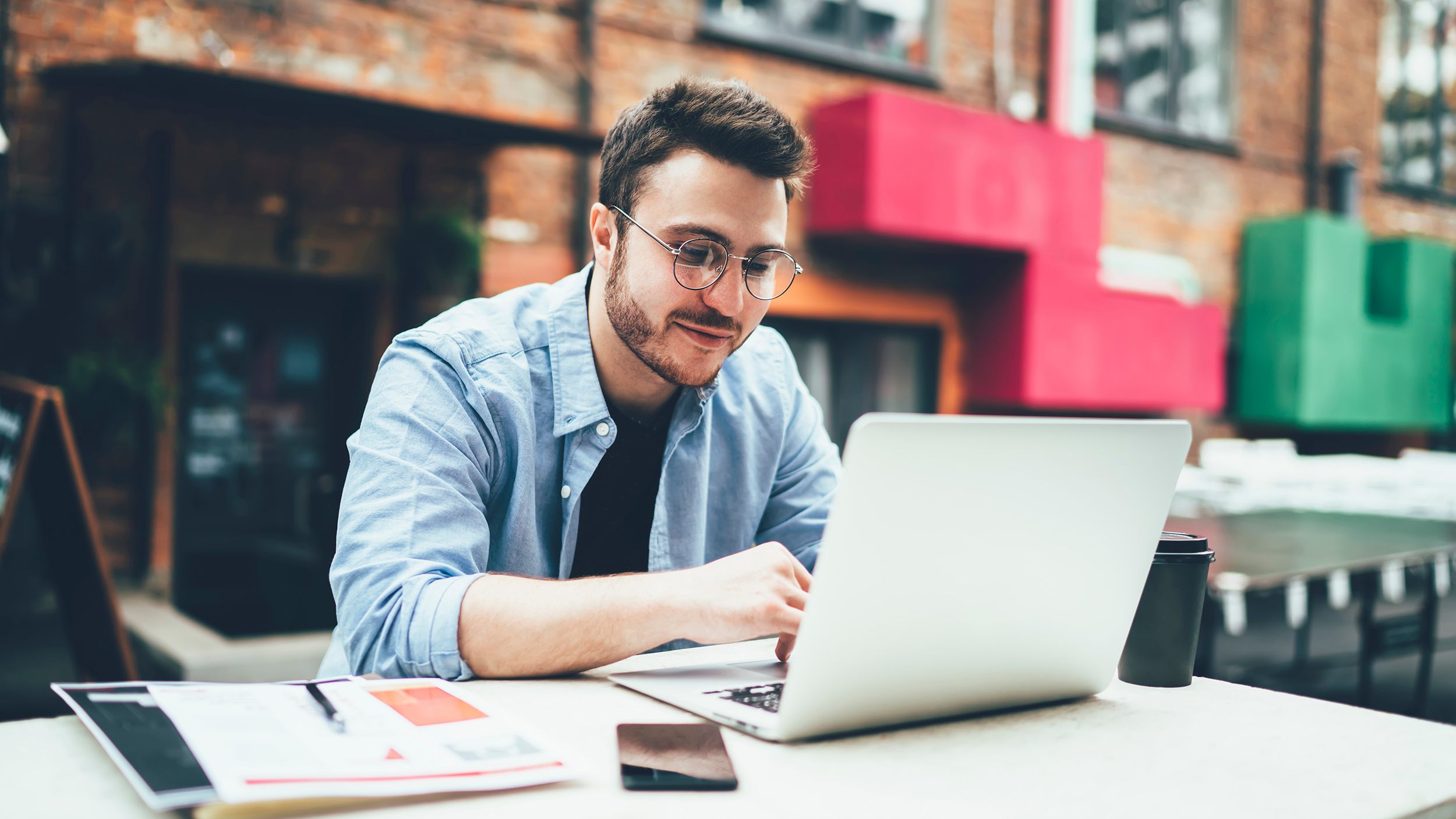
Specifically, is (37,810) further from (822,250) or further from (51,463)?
(822,250)

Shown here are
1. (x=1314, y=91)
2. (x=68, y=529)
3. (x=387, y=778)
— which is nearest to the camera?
(x=387, y=778)

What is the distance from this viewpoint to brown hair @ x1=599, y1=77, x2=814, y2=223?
1.46m

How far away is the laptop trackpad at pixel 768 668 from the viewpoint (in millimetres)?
1188

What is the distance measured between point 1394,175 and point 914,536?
1138 cm

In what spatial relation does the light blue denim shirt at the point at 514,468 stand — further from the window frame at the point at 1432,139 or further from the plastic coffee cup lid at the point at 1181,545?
the window frame at the point at 1432,139

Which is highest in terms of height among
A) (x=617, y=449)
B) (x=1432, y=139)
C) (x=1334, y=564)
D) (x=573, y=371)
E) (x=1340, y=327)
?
(x=1432, y=139)

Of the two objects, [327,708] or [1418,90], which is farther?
[1418,90]

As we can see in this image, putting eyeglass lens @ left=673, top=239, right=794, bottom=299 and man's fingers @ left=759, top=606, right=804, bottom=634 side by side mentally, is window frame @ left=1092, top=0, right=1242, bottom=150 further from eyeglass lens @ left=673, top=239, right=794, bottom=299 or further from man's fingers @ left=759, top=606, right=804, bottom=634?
man's fingers @ left=759, top=606, right=804, bottom=634

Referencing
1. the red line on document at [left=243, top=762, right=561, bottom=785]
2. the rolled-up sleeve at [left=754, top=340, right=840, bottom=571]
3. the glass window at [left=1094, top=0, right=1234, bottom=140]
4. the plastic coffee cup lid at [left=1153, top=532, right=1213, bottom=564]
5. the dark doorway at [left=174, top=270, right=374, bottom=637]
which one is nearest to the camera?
the red line on document at [left=243, top=762, right=561, bottom=785]

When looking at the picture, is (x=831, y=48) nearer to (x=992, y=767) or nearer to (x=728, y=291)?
(x=728, y=291)

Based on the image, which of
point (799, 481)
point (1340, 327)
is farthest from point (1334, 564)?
point (1340, 327)

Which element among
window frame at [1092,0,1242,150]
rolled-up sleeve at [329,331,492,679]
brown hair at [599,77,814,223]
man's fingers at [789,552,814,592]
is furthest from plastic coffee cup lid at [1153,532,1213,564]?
window frame at [1092,0,1242,150]

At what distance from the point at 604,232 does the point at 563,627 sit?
0.71 m

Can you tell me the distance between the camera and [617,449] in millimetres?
1643
